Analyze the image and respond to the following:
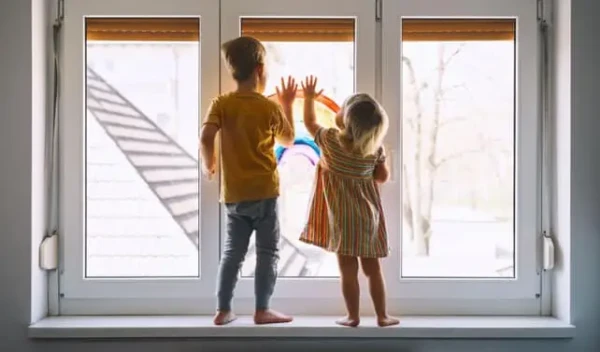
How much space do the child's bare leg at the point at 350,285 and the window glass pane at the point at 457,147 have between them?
0.65ft

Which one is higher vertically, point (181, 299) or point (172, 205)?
point (172, 205)

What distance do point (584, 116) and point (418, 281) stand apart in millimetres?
661

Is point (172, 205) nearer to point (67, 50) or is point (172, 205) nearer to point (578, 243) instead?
point (67, 50)

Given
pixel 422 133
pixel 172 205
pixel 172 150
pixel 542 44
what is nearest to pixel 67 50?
pixel 172 150

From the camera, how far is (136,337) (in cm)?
189

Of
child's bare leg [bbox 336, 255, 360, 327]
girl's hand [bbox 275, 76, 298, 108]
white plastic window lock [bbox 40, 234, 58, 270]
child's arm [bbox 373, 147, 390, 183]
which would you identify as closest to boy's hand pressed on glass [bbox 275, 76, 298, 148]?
girl's hand [bbox 275, 76, 298, 108]

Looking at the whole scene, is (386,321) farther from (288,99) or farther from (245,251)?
(288,99)

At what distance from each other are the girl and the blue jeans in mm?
132

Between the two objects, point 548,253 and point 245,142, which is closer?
point 245,142

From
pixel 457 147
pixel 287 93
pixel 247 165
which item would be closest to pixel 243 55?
pixel 287 93

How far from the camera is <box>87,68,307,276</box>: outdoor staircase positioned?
6.68ft

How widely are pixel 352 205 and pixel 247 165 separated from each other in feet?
1.02

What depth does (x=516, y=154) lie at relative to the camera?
204 centimetres

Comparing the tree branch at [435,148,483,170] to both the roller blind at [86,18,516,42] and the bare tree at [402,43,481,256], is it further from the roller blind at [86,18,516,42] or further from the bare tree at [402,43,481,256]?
the roller blind at [86,18,516,42]
